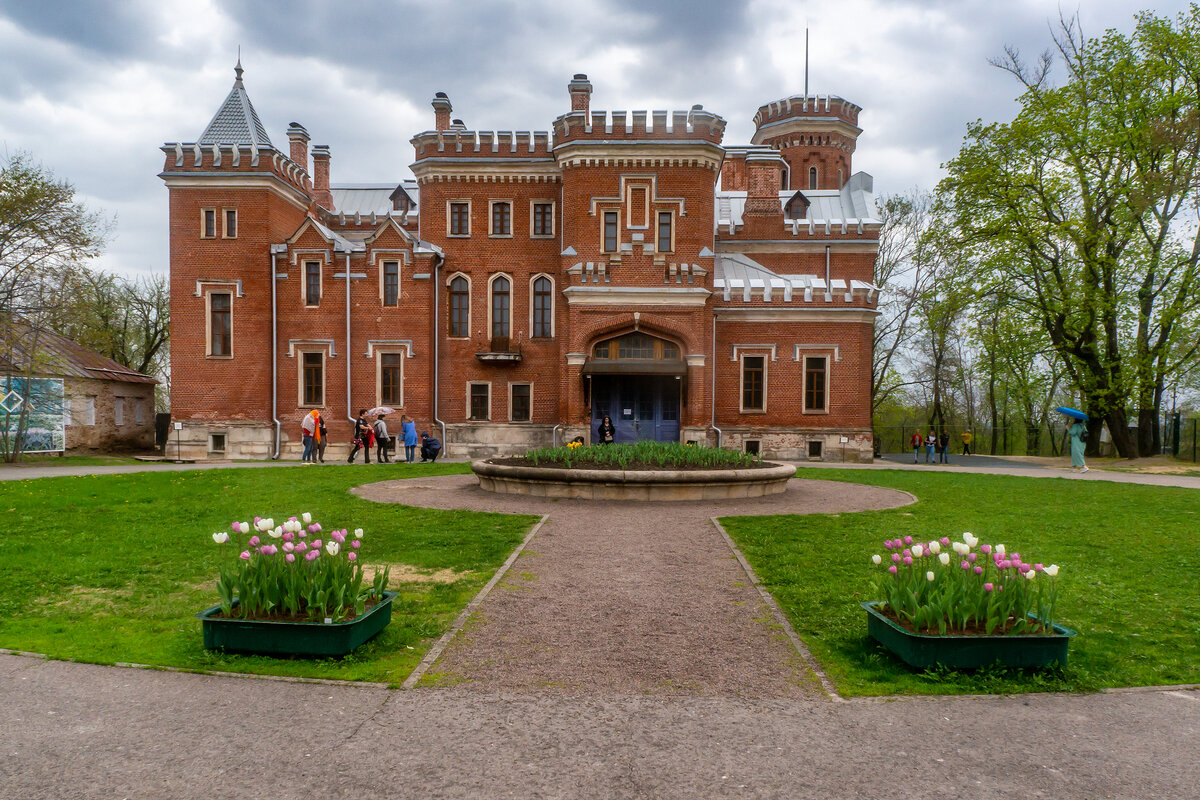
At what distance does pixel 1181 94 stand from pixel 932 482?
752 inches

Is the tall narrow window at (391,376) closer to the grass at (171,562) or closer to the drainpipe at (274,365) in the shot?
the drainpipe at (274,365)

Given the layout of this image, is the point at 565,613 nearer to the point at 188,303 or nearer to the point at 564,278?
the point at 564,278

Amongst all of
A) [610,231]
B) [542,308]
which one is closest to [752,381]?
[610,231]

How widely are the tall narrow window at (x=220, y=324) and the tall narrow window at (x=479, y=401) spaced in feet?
30.6

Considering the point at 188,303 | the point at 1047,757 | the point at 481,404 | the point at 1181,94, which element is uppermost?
the point at 1181,94

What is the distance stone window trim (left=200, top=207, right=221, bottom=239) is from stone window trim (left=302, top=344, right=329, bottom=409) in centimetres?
537

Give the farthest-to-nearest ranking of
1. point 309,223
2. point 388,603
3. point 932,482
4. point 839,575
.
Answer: point 309,223 < point 932,482 < point 839,575 < point 388,603

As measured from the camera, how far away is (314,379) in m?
28.3

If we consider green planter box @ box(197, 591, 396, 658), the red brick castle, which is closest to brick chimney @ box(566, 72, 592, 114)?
the red brick castle

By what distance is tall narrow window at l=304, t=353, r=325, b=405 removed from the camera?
92.4 feet

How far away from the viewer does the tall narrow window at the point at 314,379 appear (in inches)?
1109

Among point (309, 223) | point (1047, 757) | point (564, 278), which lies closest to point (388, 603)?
point (1047, 757)

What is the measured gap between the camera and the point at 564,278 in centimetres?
2733

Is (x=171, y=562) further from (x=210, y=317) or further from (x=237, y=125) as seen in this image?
(x=237, y=125)
